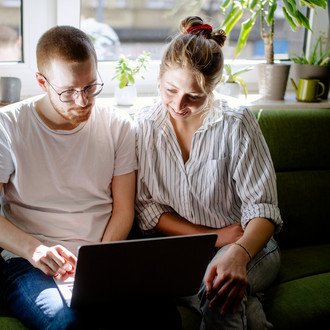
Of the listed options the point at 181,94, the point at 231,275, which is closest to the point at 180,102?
the point at 181,94

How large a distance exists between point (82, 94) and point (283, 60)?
5.07 feet

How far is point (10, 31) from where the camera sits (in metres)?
2.08

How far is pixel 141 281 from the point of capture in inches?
49.8

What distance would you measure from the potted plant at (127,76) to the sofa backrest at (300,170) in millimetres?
509

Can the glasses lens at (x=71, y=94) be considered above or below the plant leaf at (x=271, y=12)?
below

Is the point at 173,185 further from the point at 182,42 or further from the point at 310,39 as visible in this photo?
the point at 310,39

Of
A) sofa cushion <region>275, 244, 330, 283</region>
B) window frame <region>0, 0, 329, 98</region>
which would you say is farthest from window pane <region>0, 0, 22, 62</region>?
sofa cushion <region>275, 244, 330, 283</region>

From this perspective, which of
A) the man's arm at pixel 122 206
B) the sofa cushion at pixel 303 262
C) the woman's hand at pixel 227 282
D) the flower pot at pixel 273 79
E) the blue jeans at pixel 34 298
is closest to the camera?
the blue jeans at pixel 34 298

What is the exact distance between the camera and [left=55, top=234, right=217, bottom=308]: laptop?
1.16 meters

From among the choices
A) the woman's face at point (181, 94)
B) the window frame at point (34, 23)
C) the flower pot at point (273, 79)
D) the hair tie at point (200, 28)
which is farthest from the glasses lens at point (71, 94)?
the flower pot at point (273, 79)

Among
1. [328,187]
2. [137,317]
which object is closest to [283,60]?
[328,187]

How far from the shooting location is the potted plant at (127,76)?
6.60ft

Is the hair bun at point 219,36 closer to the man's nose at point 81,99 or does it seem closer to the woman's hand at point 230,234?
the man's nose at point 81,99

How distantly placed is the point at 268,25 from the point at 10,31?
3.65 ft
